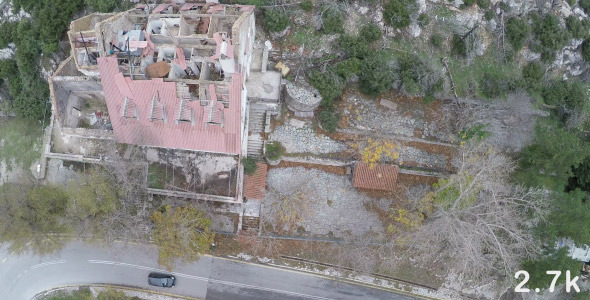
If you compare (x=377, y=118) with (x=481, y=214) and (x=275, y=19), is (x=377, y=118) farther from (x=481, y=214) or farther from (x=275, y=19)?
(x=275, y=19)

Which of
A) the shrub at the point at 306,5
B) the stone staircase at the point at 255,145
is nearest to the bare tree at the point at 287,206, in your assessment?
the stone staircase at the point at 255,145

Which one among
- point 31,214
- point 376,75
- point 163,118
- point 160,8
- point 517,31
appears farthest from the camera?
point 517,31

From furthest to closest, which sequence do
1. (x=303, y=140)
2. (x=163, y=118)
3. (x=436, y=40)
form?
(x=303, y=140), (x=436, y=40), (x=163, y=118)

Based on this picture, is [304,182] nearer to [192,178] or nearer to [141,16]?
[192,178]

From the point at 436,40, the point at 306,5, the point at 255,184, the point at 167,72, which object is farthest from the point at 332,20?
the point at 255,184

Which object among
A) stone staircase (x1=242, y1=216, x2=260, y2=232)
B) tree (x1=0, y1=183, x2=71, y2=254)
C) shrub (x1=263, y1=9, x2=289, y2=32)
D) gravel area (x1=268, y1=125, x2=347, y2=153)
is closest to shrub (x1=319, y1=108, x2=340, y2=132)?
gravel area (x1=268, y1=125, x2=347, y2=153)

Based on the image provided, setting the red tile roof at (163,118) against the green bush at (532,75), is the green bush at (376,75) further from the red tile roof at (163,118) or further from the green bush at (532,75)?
the green bush at (532,75)
